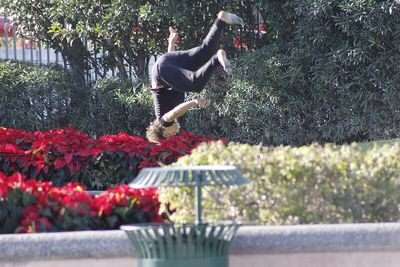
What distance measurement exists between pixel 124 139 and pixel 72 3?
6.09 m

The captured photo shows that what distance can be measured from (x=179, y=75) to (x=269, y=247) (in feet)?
17.4

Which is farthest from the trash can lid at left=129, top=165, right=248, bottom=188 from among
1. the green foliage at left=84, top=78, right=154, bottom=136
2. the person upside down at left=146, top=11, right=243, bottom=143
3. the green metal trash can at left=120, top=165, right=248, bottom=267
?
the green foliage at left=84, top=78, right=154, bottom=136

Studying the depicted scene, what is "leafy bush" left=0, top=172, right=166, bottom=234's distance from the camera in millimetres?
5820

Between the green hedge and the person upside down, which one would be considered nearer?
the green hedge

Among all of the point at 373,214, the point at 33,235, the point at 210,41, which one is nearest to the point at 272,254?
the point at 373,214

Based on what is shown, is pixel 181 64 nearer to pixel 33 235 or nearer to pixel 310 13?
pixel 310 13

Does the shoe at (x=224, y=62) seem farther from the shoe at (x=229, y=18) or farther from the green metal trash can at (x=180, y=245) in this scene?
the green metal trash can at (x=180, y=245)

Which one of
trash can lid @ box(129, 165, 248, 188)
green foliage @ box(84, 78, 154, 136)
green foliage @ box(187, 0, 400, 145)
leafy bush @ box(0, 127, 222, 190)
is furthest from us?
green foliage @ box(84, 78, 154, 136)

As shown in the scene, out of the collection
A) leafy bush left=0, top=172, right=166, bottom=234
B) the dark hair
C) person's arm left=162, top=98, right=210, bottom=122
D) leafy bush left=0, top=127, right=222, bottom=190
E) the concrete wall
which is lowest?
the concrete wall

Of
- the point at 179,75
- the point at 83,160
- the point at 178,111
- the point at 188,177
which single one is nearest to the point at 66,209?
the point at 188,177

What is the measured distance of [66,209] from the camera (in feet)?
19.1

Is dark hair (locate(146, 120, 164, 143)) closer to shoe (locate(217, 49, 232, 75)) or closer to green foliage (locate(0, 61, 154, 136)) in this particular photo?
shoe (locate(217, 49, 232, 75))

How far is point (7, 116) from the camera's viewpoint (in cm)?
1504

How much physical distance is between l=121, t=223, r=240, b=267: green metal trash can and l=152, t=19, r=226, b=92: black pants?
5165 mm
